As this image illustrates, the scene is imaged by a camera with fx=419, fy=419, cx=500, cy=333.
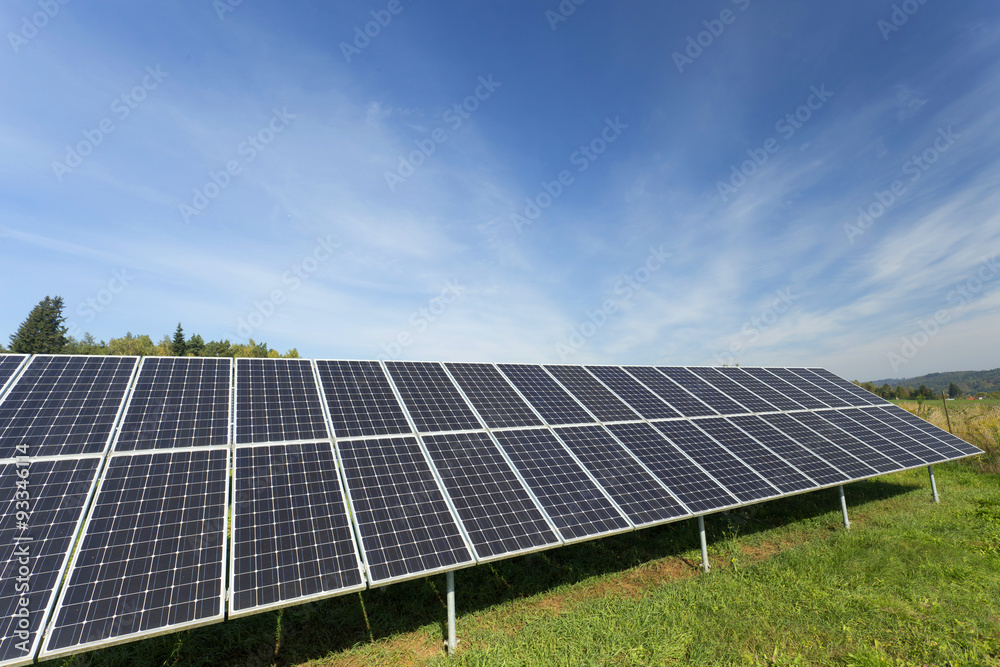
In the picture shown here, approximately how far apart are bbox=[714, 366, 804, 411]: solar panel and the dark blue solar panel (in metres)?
7.90

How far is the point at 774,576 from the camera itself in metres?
9.62

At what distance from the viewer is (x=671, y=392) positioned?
15.3 meters

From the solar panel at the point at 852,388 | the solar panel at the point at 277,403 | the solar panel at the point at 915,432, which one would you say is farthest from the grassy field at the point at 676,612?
the solar panel at the point at 852,388

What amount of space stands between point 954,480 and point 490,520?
2338 cm

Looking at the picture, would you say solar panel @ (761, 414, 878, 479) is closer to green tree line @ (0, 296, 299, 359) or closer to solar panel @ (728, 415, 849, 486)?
solar panel @ (728, 415, 849, 486)

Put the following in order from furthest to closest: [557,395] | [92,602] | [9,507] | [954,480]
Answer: [954,480] → [557,395] → [9,507] → [92,602]

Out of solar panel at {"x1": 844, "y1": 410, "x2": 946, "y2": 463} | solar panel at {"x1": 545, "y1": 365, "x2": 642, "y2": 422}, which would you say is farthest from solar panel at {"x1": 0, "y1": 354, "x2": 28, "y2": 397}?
solar panel at {"x1": 844, "y1": 410, "x2": 946, "y2": 463}

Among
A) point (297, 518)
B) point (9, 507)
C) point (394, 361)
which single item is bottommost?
point (297, 518)

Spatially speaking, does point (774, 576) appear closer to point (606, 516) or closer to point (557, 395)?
point (606, 516)

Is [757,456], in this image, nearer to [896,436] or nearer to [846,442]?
[846,442]

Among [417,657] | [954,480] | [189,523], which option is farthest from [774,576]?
[954,480]

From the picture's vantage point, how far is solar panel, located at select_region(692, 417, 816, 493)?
442 inches

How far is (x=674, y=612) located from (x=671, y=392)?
8.34m

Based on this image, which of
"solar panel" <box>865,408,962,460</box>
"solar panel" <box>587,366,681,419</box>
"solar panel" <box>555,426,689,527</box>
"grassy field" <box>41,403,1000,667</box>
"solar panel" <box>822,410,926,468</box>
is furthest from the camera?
"solar panel" <box>865,408,962,460</box>
